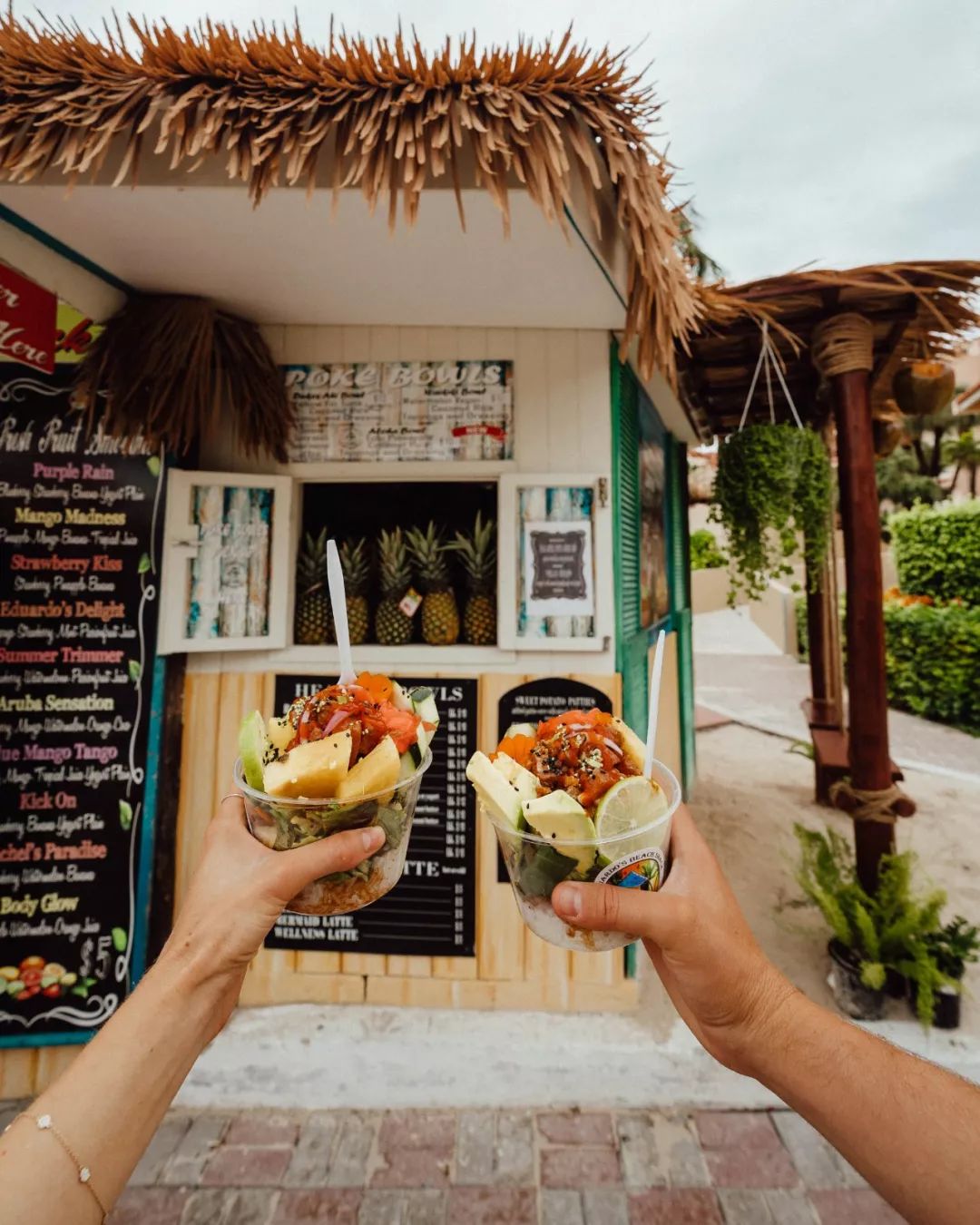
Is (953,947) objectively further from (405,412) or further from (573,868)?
(405,412)

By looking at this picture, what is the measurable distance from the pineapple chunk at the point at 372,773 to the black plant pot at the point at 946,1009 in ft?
9.92

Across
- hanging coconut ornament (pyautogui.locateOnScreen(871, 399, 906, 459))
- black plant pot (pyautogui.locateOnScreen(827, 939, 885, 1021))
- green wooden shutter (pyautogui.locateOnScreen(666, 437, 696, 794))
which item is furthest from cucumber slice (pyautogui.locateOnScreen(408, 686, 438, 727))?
hanging coconut ornament (pyautogui.locateOnScreen(871, 399, 906, 459))

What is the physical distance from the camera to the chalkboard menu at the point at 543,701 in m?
2.68

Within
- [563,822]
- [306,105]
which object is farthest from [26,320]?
[563,822]

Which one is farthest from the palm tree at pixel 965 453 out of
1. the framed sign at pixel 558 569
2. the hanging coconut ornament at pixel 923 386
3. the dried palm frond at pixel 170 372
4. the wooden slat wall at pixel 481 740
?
the dried palm frond at pixel 170 372

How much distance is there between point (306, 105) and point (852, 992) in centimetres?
403

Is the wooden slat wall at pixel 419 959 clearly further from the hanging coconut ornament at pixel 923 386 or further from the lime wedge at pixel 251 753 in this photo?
the hanging coconut ornament at pixel 923 386

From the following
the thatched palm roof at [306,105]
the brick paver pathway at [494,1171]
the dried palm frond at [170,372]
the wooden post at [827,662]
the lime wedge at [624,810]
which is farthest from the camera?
the wooden post at [827,662]

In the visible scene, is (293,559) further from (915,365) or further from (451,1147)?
(915,365)

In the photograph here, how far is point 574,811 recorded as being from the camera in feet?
3.13

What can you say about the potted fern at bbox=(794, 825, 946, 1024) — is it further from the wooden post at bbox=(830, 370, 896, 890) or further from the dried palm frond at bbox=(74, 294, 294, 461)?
the dried palm frond at bbox=(74, 294, 294, 461)

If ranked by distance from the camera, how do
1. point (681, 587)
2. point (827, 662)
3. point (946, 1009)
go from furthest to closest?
point (681, 587) → point (827, 662) → point (946, 1009)

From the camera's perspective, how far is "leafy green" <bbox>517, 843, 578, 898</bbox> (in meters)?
1.03

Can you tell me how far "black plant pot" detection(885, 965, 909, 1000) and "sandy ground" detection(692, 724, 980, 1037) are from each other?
0.04m
